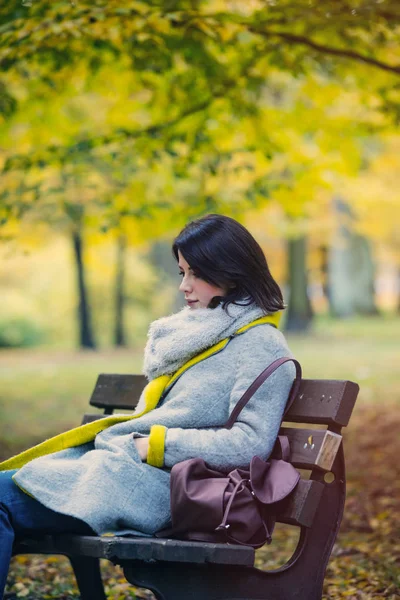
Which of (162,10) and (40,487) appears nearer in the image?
(40,487)

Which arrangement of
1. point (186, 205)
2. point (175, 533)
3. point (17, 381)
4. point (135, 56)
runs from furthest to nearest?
1. point (17, 381)
2. point (186, 205)
3. point (135, 56)
4. point (175, 533)

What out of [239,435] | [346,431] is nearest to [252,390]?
[239,435]

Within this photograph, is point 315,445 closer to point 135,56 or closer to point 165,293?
point 135,56

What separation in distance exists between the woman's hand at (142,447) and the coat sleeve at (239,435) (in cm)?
3

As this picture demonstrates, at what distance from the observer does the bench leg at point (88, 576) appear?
3.93 m

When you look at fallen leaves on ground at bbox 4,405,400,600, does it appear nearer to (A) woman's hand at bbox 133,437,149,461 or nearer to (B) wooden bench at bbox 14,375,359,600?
(B) wooden bench at bbox 14,375,359,600

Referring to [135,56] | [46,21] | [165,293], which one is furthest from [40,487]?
[165,293]

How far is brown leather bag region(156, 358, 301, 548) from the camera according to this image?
116 inches

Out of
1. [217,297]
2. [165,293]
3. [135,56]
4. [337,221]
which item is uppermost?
[135,56]

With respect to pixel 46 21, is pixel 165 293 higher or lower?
lower

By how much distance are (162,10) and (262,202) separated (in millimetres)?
3895

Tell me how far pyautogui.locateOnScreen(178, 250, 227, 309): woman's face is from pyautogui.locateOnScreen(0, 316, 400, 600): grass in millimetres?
1750

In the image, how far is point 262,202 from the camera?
28.9 ft

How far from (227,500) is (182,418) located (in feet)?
1.27
